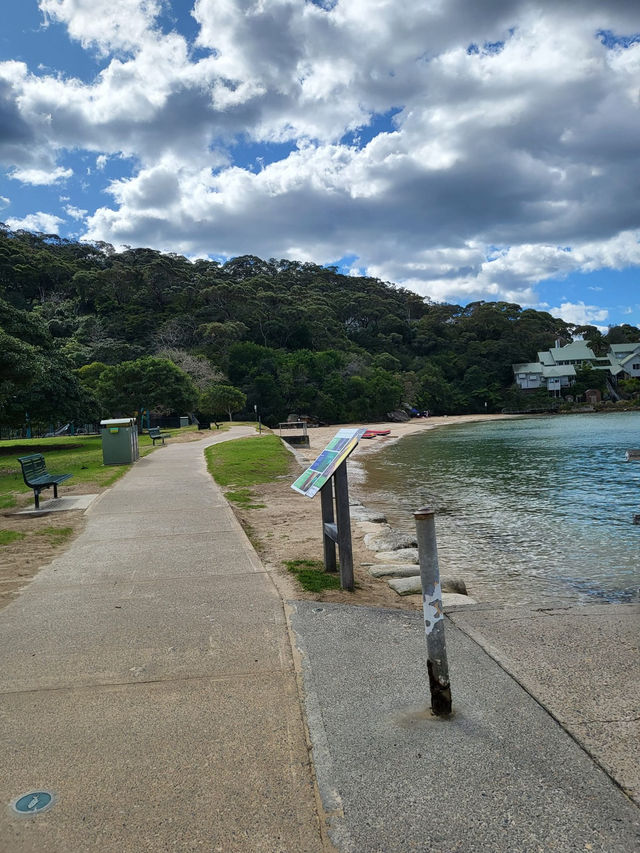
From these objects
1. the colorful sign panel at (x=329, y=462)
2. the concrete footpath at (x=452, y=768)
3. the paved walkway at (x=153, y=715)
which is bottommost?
the concrete footpath at (x=452, y=768)

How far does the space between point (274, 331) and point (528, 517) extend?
72.8m

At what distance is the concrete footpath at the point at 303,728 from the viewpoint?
2320 mm

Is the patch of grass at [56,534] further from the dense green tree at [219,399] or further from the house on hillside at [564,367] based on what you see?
the house on hillside at [564,367]

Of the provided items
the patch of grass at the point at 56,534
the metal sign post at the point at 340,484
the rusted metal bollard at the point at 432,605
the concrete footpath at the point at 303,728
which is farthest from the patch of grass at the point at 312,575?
the patch of grass at the point at 56,534

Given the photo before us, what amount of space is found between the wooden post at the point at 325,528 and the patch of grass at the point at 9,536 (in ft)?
Answer: 15.6

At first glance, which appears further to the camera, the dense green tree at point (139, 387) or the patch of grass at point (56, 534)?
the dense green tree at point (139, 387)

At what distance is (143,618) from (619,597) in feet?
18.4

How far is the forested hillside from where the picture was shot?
219 feet

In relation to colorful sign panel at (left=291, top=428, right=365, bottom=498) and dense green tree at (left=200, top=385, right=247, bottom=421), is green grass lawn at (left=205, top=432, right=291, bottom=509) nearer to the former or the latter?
colorful sign panel at (left=291, top=428, right=365, bottom=498)

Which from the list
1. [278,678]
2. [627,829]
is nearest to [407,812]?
[627,829]

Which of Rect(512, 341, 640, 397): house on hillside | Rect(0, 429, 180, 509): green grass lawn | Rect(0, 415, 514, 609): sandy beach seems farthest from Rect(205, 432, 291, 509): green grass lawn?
Rect(512, 341, 640, 397): house on hillside

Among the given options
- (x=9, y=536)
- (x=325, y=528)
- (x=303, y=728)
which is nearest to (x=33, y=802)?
(x=303, y=728)

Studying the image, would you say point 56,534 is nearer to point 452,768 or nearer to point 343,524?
point 343,524

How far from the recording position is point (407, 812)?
2391mm
